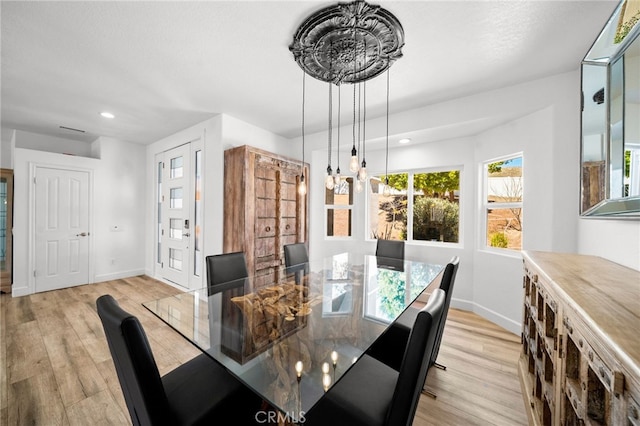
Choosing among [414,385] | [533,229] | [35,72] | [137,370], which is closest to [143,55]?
[35,72]

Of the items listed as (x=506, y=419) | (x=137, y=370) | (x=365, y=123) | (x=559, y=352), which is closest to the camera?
(x=137, y=370)

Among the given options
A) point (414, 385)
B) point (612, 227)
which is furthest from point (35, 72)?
point (612, 227)

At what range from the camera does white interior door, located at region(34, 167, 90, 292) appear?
3830 millimetres

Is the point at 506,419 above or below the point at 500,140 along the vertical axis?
below

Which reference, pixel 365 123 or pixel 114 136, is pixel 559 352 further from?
pixel 114 136

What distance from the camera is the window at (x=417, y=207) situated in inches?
140

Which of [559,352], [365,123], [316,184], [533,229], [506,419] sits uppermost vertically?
[365,123]

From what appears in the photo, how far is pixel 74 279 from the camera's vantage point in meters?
4.16

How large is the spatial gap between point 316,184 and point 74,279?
14.9 feet

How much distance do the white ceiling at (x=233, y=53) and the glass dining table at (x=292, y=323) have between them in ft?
6.51

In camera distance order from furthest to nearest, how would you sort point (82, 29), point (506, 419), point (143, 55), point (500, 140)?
point (500, 140) → point (143, 55) → point (82, 29) → point (506, 419)

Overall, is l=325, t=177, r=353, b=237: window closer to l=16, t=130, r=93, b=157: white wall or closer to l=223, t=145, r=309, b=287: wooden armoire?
l=223, t=145, r=309, b=287: wooden armoire

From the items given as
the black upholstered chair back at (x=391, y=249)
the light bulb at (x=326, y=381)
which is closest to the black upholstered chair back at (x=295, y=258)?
the black upholstered chair back at (x=391, y=249)

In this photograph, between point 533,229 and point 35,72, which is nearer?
point 35,72
